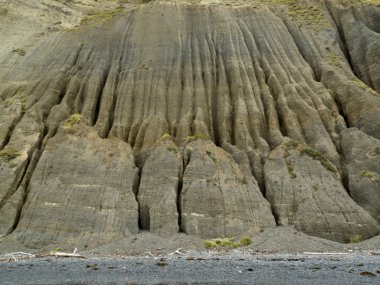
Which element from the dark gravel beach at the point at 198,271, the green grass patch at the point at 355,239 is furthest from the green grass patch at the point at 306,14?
the dark gravel beach at the point at 198,271

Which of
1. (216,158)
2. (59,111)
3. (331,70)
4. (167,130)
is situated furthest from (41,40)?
(331,70)

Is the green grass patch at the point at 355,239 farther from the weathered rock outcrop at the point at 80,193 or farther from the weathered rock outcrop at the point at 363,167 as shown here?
the weathered rock outcrop at the point at 80,193

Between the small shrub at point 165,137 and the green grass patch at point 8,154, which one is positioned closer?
the green grass patch at point 8,154

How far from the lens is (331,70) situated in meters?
50.9

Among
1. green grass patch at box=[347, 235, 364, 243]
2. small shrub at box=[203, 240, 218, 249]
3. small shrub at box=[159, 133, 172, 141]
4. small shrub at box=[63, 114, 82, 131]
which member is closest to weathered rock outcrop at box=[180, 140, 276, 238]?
small shrub at box=[203, 240, 218, 249]

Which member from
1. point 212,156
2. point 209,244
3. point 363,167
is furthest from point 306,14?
point 209,244

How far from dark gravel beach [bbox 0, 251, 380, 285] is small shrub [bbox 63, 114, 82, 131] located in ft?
68.3

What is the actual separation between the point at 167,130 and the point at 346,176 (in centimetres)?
1714

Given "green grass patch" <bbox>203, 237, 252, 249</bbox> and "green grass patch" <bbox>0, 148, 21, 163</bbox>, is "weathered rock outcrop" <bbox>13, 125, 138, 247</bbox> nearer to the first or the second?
"green grass patch" <bbox>0, 148, 21, 163</bbox>

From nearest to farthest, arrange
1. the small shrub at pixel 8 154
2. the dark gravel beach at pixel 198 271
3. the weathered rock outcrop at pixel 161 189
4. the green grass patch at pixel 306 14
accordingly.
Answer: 1. the dark gravel beach at pixel 198 271
2. the weathered rock outcrop at pixel 161 189
3. the small shrub at pixel 8 154
4. the green grass patch at pixel 306 14

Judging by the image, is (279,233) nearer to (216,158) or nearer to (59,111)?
(216,158)

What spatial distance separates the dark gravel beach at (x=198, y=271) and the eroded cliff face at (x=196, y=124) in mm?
11660

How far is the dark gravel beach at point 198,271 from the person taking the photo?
1934 centimetres

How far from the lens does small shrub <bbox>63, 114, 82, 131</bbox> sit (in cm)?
4403
